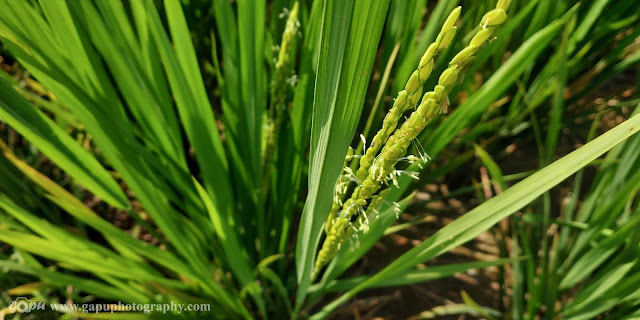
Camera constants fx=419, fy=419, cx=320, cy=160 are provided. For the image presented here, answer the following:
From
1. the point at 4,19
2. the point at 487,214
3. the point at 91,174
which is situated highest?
the point at 4,19

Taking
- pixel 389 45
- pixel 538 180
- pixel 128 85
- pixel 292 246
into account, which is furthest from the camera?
pixel 292 246

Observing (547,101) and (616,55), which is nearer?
(616,55)

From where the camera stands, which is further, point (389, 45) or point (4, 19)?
point (389, 45)

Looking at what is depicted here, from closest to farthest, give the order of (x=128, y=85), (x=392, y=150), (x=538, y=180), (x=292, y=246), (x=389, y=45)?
(x=392, y=150) → (x=538, y=180) → (x=128, y=85) → (x=389, y=45) → (x=292, y=246)

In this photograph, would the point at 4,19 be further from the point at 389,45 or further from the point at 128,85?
the point at 389,45

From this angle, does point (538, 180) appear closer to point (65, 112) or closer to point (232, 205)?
point (232, 205)

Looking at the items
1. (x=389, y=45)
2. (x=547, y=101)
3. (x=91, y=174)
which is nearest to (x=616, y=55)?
(x=547, y=101)

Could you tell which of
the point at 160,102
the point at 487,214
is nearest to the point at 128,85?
the point at 160,102

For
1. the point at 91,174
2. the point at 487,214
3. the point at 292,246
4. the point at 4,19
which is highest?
the point at 4,19

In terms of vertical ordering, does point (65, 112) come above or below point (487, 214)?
above
